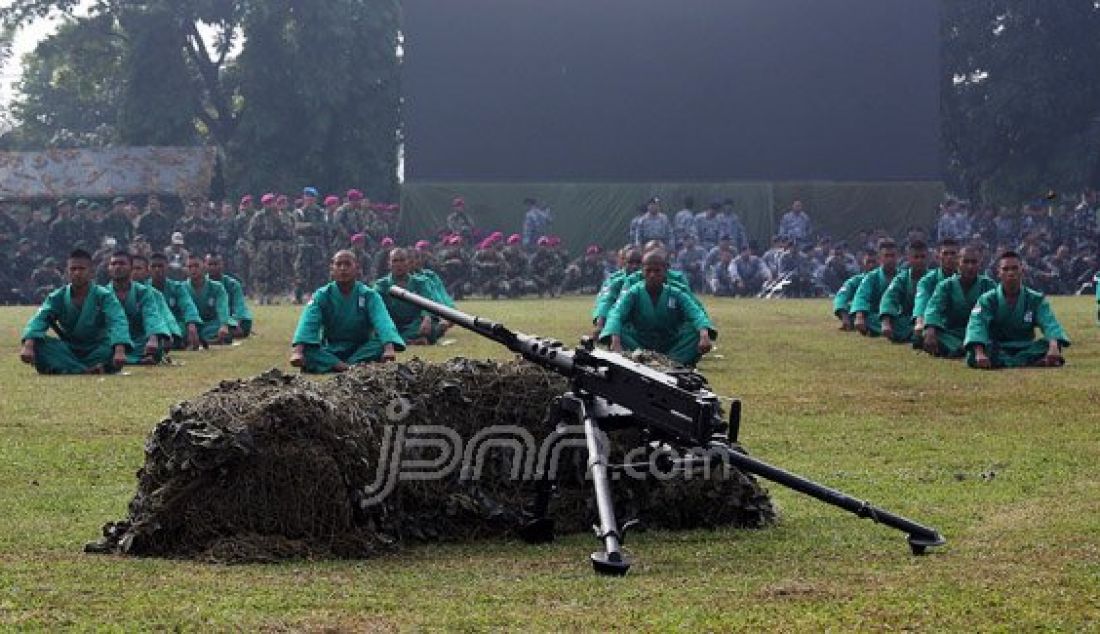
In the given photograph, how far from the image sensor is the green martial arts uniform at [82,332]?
792 inches

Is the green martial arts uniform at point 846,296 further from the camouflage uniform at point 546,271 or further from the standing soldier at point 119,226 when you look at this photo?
the standing soldier at point 119,226

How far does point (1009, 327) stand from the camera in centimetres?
2053

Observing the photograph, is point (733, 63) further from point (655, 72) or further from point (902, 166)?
point (902, 166)

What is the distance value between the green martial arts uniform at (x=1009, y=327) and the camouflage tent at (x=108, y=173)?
28.0 m

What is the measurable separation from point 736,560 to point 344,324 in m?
11.3

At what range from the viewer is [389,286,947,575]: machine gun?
7953 millimetres

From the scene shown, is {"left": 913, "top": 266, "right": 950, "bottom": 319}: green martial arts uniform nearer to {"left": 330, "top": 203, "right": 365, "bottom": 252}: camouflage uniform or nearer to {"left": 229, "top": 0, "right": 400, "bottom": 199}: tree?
{"left": 330, "top": 203, "right": 365, "bottom": 252}: camouflage uniform

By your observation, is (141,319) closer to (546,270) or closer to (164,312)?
→ (164,312)

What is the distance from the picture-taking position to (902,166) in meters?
48.9

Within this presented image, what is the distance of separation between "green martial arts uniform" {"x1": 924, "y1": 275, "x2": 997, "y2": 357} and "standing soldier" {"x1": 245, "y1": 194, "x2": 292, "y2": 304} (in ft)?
65.4

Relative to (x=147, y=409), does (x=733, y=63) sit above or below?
above

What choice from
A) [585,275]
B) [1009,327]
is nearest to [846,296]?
[1009,327]

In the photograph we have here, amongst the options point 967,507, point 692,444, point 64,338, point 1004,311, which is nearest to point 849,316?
point 1004,311

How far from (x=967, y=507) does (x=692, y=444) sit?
248cm
